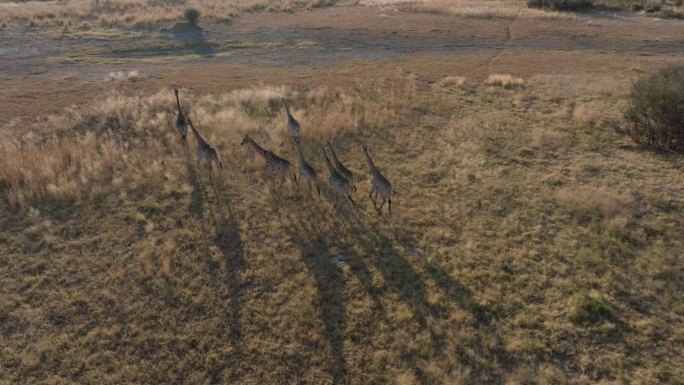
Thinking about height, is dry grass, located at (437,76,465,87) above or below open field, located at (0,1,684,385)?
above

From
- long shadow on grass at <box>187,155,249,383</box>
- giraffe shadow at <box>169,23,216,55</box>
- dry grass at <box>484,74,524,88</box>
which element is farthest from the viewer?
giraffe shadow at <box>169,23,216,55</box>

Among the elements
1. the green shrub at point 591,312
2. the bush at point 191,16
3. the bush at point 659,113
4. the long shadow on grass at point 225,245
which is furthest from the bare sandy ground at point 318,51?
the green shrub at point 591,312

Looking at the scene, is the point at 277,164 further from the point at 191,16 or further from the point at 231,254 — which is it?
the point at 191,16

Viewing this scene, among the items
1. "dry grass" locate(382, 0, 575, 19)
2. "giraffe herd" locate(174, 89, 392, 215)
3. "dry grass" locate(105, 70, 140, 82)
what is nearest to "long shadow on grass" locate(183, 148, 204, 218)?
"giraffe herd" locate(174, 89, 392, 215)

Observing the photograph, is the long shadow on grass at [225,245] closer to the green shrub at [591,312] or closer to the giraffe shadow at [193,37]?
the green shrub at [591,312]

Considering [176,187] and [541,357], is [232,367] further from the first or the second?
[176,187]

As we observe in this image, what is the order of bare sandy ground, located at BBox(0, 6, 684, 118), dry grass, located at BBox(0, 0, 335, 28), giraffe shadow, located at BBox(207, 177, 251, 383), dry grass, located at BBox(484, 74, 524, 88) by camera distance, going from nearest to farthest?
giraffe shadow, located at BBox(207, 177, 251, 383) → dry grass, located at BBox(484, 74, 524, 88) → bare sandy ground, located at BBox(0, 6, 684, 118) → dry grass, located at BBox(0, 0, 335, 28)

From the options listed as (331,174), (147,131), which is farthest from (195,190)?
(147,131)

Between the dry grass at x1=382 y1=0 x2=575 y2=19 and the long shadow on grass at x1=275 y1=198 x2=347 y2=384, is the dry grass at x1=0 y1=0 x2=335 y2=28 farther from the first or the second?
the long shadow on grass at x1=275 y1=198 x2=347 y2=384

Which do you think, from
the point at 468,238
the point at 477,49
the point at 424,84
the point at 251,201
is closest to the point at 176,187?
the point at 251,201
